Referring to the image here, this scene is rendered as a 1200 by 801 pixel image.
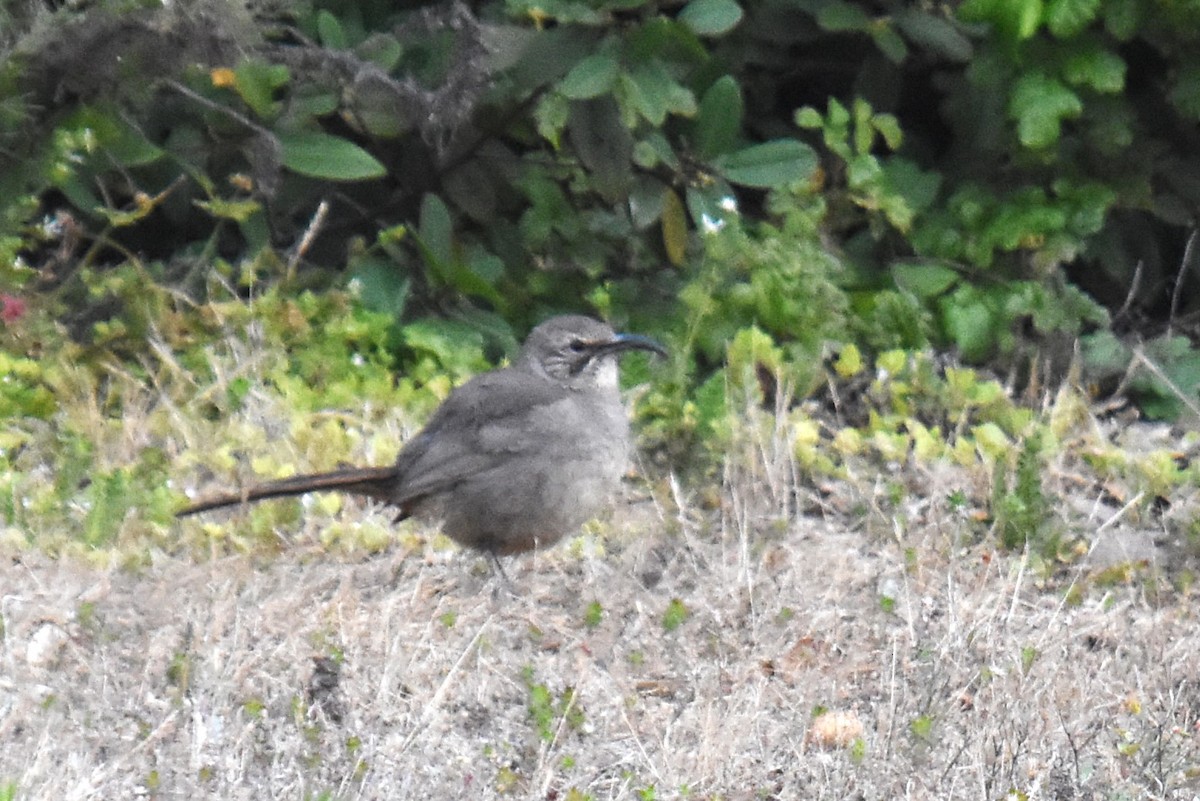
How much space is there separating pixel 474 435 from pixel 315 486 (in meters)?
0.48

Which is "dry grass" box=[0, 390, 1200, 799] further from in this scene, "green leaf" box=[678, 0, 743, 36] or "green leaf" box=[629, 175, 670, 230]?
"green leaf" box=[678, 0, 743, 36]

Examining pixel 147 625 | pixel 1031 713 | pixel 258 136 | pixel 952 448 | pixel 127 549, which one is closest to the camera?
pixel 1031 713

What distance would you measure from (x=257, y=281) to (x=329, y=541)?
163cm

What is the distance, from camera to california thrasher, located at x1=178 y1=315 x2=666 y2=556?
573 cm

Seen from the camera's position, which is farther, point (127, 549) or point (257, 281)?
point (257, 281)

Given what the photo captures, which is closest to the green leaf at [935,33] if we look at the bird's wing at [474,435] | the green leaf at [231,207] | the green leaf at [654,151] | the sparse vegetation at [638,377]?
the sparse vegetation at [638,377]

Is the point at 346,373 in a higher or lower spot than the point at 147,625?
lower

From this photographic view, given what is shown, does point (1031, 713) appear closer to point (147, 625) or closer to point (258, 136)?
point (147, 625)

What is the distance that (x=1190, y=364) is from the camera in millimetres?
7168

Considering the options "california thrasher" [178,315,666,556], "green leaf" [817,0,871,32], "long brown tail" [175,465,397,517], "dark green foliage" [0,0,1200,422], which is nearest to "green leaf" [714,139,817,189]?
"dark green foliage" [0,0,1200,422]

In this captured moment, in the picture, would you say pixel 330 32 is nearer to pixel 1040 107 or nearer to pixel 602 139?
pixel 602 139

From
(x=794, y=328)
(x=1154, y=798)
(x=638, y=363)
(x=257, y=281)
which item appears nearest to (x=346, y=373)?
(x=257, y=281)

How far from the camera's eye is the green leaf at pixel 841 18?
706 cm

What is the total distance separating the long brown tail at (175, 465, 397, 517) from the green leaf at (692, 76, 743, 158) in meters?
1.87
